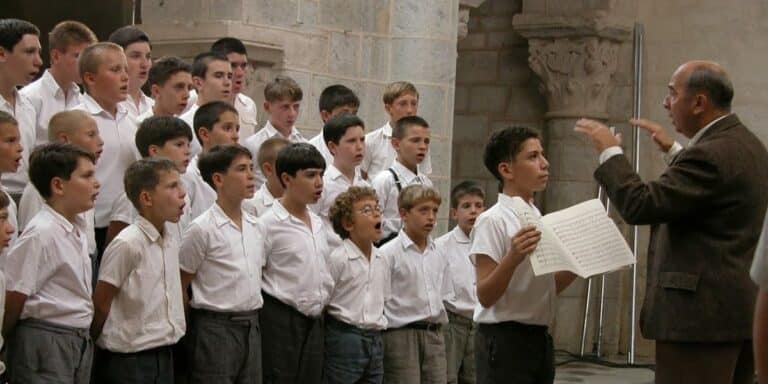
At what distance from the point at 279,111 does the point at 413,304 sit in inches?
42.9

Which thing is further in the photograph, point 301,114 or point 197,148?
point 301,114

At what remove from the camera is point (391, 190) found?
6469 mm

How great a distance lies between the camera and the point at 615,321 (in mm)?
10547

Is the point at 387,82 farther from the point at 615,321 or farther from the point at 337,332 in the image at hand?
the point at 615,321

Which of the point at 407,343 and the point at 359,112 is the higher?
the point at 359,112

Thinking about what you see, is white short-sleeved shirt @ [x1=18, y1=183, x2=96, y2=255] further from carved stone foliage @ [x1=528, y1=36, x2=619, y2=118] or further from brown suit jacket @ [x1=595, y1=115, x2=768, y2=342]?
carved stone foliage @ [x1=528, y1=36, x2=619, y2=118]

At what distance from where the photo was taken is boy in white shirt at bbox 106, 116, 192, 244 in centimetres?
511

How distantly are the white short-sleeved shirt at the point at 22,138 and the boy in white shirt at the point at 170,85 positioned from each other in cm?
57

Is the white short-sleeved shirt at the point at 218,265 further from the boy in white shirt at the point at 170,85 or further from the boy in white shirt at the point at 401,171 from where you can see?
the boy in white shirt at the point at 401,171

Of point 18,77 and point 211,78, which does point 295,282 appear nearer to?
point 211,78

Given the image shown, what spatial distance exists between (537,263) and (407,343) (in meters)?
1.64

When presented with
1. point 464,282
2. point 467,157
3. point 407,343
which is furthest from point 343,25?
point 467,157

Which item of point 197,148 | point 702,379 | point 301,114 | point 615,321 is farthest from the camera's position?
point 615,321

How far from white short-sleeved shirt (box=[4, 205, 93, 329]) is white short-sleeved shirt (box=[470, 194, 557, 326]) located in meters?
1.30
